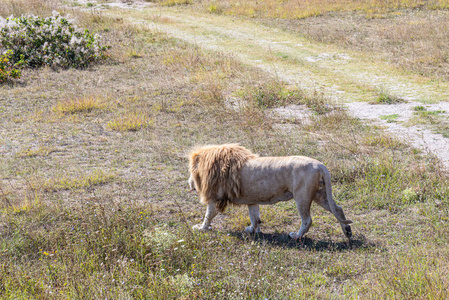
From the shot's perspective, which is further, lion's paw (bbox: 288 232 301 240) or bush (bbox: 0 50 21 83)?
bush (bbox: 0 50 21 83)

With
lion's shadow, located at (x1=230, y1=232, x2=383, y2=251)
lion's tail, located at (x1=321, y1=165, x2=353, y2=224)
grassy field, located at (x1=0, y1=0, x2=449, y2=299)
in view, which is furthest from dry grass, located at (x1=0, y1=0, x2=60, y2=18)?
lion's tail, located at (x1=321, y1=165, x2=353, y2=224)

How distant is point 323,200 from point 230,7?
68.6 feet

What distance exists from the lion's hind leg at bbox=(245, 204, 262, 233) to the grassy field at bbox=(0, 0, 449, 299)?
0.53 feet

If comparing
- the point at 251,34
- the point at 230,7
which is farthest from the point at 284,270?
the point at 230,7

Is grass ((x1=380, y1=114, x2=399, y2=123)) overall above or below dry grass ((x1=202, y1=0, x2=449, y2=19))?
below

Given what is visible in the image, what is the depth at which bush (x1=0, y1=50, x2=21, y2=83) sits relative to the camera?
45.6ft

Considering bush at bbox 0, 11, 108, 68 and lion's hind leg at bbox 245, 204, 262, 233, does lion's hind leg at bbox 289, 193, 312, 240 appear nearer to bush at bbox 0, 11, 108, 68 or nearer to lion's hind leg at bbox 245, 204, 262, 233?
lion's hind leg at bbox 245, 204, 262, 233

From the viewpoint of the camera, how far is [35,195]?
22.8 feet

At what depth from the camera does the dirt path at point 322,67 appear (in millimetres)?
10484

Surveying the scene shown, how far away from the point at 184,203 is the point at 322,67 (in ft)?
31.1

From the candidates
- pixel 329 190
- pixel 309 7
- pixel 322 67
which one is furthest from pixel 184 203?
pixel 309 7

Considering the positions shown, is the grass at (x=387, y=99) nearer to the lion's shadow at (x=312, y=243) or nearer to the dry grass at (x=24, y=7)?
the lion's shadow at (x=312, y=243)

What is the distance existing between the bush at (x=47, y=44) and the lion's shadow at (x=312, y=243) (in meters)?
12.0

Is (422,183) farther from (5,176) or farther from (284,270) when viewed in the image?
(5,176)
